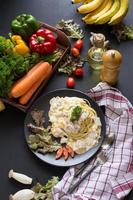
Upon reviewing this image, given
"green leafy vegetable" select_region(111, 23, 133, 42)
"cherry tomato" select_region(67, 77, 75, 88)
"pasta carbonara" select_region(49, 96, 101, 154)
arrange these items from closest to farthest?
1. "pasta carbonara" select_region(49, 96, 101, 154)
2. "cherry tomato" select_region(67, 77, 75, 88)
3. "green leafy vegetable" select_region(111, 23, 133, 42)

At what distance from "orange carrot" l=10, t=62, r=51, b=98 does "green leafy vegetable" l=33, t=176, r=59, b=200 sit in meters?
0.35

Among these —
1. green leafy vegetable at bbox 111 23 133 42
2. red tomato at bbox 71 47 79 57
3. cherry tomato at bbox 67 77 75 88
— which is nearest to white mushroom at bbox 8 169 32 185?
cherry tomato at bbox 67 77 75 88

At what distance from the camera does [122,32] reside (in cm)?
180

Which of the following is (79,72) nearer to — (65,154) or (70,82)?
(70,82)

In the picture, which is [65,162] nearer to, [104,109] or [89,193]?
[89,193]

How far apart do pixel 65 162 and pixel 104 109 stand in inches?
10.2

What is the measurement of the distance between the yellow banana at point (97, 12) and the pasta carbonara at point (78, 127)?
394 mm

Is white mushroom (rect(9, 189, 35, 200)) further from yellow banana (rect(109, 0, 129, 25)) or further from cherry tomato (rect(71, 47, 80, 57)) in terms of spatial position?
yellow banana (rect(109, 0, 129, 25))

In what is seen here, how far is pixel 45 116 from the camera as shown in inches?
64.2

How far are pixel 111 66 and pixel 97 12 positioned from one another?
35 cm

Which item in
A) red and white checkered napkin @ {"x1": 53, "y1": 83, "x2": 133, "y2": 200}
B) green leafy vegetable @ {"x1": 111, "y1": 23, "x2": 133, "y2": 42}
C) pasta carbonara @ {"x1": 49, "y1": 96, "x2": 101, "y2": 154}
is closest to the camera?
red and white checkered napkin @ {"x1": 53, "y1": 83, "x2": 133, "y2": 200}

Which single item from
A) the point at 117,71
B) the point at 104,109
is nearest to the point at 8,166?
the point at 104,109

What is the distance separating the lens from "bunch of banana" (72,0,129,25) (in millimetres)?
1799

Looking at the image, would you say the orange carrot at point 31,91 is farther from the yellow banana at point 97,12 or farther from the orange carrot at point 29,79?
the yellow banana at point 97,12
